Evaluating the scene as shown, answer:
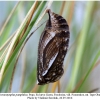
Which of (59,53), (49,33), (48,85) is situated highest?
(49,33)

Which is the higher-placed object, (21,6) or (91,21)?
(21,6)

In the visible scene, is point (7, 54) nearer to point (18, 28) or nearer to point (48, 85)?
point (18, 28)

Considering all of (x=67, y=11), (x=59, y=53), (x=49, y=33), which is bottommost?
(x=59, y=53)

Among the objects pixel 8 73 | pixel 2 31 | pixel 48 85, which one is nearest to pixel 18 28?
pixel 2 31

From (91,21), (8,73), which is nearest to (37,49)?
(8,73)

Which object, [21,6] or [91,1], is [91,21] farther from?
[21,6]

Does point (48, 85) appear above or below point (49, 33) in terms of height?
below
